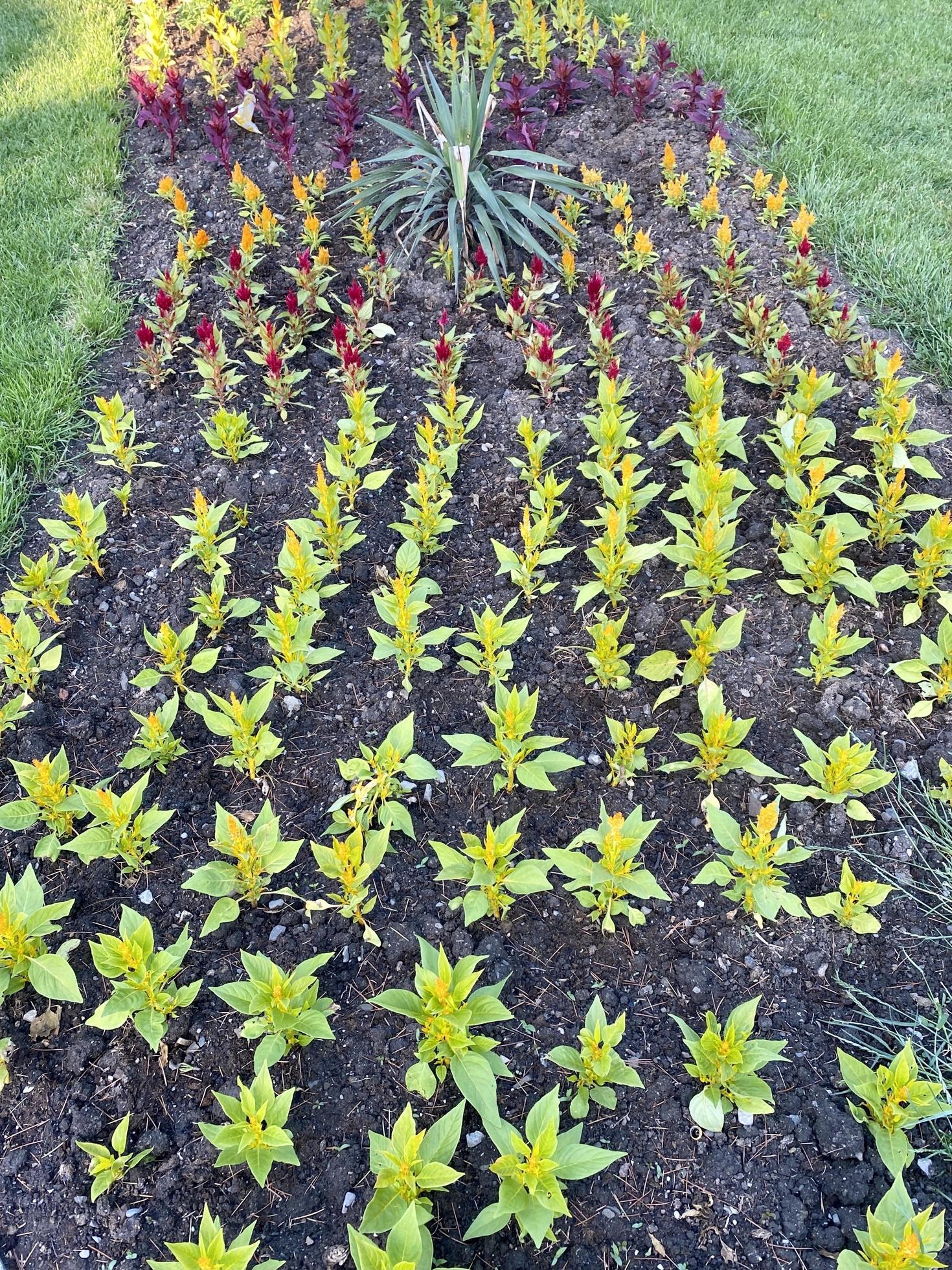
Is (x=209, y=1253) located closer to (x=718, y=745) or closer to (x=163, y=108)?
(x=718, y=745)

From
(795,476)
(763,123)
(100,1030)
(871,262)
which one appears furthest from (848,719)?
(763,123)

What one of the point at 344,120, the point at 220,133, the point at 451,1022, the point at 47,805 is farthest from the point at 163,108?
the point at 451,1022

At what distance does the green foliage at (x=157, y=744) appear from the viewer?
308 centimetres

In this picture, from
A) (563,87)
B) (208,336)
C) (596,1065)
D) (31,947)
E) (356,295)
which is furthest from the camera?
(563,87)

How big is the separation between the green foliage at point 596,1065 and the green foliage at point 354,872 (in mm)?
641

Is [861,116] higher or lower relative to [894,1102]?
higher


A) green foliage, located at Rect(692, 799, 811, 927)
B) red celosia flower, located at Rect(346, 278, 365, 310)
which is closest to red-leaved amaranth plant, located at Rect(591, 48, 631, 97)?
red celosia flower, located at Rect(346, 278, 365, 310)

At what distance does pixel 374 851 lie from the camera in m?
2.77

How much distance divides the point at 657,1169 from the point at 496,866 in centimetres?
85

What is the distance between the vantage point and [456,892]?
287 cm

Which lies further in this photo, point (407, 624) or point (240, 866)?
point (407, 624)

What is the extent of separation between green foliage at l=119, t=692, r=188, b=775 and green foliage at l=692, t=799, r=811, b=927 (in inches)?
68.9

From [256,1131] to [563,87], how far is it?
19.3 ft

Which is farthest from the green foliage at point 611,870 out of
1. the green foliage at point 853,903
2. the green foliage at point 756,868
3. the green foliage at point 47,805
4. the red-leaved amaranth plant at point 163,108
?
the red-leaved amaranth plant at point 163,108
